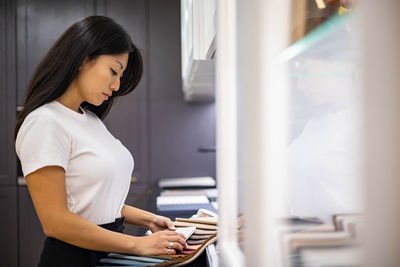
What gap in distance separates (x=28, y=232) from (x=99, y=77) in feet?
7.68

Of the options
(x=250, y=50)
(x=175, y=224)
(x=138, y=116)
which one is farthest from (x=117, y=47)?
(x=138, y=116)

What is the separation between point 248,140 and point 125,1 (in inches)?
120

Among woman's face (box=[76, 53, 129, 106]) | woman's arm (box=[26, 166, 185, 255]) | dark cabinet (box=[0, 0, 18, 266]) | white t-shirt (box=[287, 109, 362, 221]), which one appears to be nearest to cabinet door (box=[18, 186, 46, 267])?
dark cabinet (box=[0, 0, 18, 266])

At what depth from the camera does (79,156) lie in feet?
3.66

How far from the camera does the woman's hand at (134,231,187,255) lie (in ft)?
3.40

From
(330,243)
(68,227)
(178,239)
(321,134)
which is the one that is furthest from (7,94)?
(330,243)

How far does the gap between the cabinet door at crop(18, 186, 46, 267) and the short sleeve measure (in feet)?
7.50

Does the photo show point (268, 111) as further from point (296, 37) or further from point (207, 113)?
point (207, 113)

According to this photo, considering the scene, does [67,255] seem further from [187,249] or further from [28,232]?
[28,232]

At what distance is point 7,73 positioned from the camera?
3.18m

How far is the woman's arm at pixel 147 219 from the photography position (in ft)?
4.32

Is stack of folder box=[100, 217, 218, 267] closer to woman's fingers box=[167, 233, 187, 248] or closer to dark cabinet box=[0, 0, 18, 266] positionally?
woman's fingers box=[167, 233, 187, 248]

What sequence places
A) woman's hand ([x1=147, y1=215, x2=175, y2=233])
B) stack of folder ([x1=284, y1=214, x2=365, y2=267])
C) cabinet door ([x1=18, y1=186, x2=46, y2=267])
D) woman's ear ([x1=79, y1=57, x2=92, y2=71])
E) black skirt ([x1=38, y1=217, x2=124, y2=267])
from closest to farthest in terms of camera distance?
stack of folder ([x1=284, y1=214, x2=365, y2=267]), black skirt ([x1=38, y1=217, x2=124, y2=267]), woman's ear ([x1=79, y1=57, x2=92, y2=71]), woman's hand ([x1=147, y1=215, x2=175, y2=233]), cabinet door ([x1=18, y1=186, x2=46, y2=267])

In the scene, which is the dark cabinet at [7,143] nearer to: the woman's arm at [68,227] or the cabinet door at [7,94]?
the cabinet door at [7,94]
